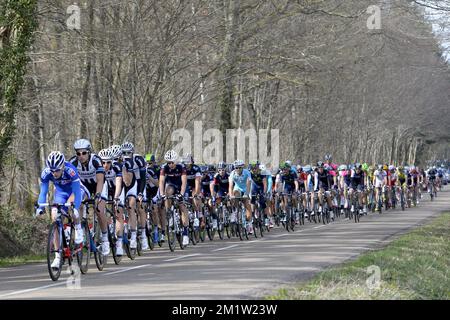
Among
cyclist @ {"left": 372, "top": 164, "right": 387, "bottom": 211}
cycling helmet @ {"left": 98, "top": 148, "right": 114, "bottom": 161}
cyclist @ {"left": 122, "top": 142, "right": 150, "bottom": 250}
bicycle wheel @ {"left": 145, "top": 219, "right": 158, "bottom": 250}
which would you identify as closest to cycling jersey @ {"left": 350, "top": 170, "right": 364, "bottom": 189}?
cyclist @ {"left": 372, "top": 164, "right": 387, "bottom": 211}

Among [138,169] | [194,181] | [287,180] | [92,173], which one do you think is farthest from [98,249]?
[287,180]

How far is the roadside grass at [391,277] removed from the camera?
11828mm

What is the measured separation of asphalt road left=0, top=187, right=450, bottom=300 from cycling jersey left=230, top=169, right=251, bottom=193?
1.36 meters

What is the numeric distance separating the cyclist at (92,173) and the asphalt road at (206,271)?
0.78 m

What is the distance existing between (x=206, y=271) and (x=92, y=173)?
248 cm

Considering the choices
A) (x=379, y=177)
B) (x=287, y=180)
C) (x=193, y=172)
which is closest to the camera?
(x=193, y=172)

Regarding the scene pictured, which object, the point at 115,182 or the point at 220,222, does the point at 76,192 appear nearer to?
the point at 115,182

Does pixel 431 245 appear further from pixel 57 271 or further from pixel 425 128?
pixel 425 128

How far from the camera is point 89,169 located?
1597cm

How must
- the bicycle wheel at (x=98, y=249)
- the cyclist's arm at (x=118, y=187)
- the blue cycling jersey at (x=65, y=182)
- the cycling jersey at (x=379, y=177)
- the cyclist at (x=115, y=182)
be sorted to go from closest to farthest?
the blue cycling jersey at (x=65, y=182) < the bicycle wheel at (x=98, y=249) < the cyclist at (x=115, y=182) < the cyclist's arm at (x=118, y=187) < the cycling jersey at (x=379, y=177)

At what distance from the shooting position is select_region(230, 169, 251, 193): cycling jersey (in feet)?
82.5

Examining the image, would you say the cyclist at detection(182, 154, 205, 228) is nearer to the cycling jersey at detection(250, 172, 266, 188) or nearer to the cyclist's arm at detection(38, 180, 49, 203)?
the cycling jersey at detection(250, 172, 266, 188)

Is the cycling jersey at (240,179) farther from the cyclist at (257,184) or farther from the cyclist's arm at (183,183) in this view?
the cyclist's arm at (183,183)

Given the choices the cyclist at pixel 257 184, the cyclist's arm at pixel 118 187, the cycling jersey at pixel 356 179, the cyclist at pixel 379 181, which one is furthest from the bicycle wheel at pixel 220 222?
the cyclist at pixel 379 181
